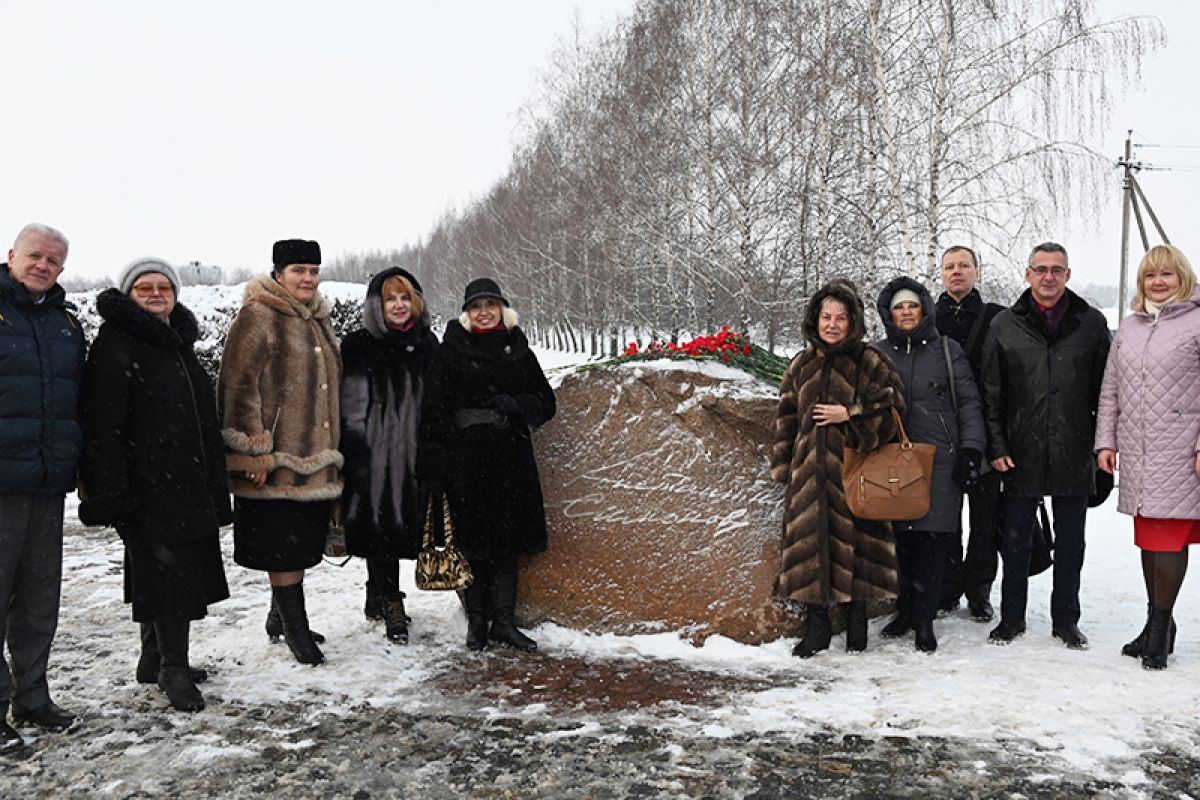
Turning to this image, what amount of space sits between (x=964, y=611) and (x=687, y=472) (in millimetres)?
1942

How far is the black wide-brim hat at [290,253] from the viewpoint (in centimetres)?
437

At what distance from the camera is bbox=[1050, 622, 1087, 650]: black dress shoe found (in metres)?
4.40

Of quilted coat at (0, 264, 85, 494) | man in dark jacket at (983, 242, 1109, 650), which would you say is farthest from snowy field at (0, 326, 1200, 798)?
quilted coat at (0, 264, 85, 494)

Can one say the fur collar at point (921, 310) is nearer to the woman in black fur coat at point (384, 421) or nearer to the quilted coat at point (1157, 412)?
the quilted coat at point (1157, 412)

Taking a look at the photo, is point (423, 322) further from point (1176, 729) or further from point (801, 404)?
point (1176, 729)

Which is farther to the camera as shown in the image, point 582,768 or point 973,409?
point 973,409

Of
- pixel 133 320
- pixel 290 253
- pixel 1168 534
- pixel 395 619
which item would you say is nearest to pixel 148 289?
pixel 133 320

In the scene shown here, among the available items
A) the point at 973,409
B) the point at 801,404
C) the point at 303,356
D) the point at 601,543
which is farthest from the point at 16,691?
the point at 973,409

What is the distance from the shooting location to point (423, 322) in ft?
15.4

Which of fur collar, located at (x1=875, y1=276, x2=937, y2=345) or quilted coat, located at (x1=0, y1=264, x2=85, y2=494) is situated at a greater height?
fur collar, located at (x1=875, y1=276, x2=937, y2=345)

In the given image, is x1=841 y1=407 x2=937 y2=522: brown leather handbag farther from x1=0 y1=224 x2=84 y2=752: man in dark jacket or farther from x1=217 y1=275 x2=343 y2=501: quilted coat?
x1=0 y1=224 x2=84 y2=752: man in dark jacket

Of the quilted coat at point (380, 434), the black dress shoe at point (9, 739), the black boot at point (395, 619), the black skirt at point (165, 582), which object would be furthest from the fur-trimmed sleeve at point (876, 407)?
the black dress shoe at point (9, 739)

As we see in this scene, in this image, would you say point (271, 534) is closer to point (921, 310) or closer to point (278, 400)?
point (278, 400)

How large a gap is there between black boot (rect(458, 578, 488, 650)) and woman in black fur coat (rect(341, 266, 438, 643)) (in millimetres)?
362
